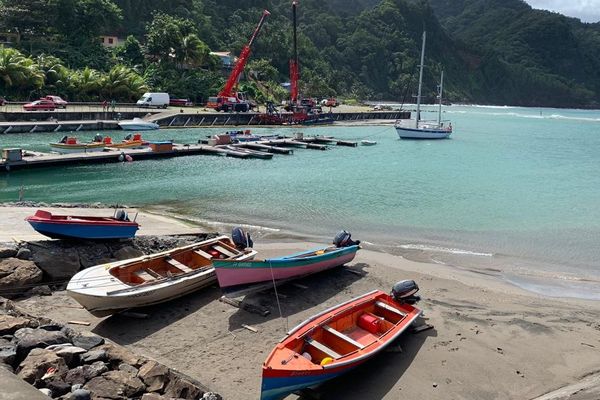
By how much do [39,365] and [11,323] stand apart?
206 cm

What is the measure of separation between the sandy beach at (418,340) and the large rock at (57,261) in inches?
43.2

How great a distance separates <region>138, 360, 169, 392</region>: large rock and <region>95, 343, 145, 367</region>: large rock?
343mm

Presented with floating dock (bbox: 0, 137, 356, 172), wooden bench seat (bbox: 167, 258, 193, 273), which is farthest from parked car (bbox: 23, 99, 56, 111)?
wooden bench seat (bbox: 167, 258, 193, 273)

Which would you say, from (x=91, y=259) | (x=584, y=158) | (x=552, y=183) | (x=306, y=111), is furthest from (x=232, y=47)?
(x=91, y=259)

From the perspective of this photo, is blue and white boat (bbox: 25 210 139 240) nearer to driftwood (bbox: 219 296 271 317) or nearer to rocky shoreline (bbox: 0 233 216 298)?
rocky shoreline (bbox: 0 233 216 298)

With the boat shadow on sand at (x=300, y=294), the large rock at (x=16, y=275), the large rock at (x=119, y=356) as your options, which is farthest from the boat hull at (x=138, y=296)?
the large rock at (x=16, y=275)

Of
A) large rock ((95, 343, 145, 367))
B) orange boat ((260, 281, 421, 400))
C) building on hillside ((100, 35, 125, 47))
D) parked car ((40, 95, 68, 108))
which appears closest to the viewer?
orange boat ((260, 281, 421, 400))

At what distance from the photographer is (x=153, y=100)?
72.6m

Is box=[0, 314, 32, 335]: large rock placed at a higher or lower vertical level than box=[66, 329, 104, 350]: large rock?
higher

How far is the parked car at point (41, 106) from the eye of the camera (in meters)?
56.9

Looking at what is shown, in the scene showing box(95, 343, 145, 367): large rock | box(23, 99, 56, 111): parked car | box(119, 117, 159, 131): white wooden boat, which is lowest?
box(95, 343, 145, 367): large rock

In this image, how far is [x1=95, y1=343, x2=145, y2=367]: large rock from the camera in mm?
9820

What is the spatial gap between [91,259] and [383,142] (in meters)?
53.6

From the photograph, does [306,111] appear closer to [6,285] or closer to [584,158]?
[584,158]
